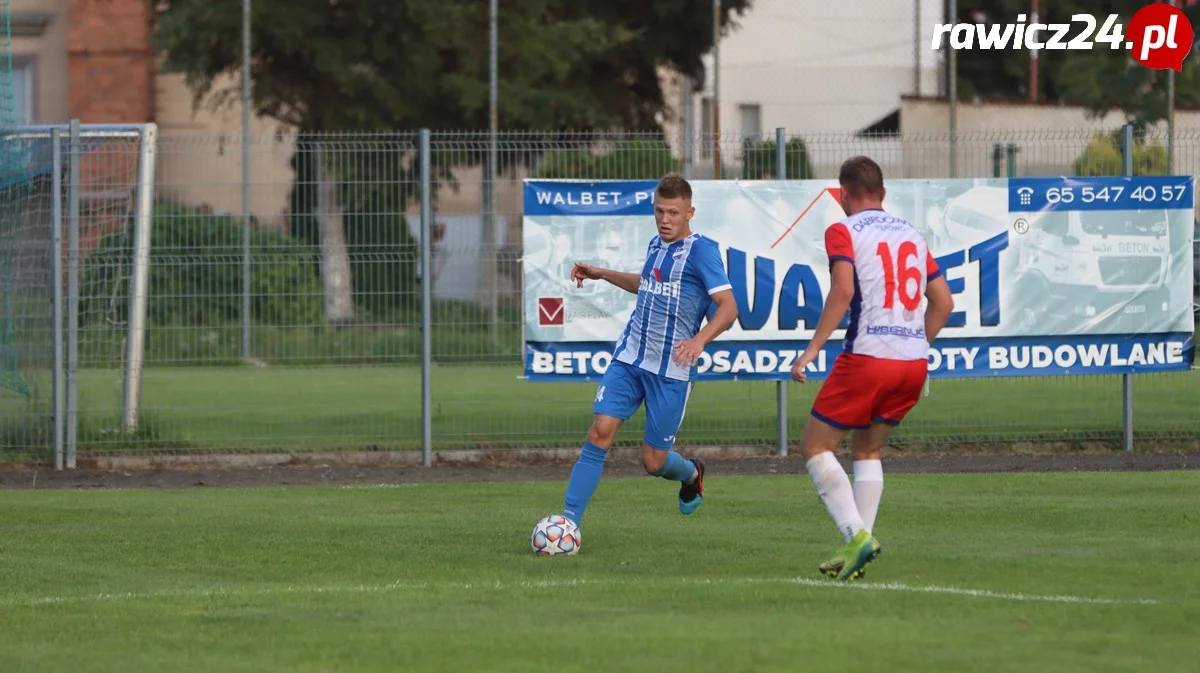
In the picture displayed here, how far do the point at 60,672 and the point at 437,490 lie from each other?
6749mm

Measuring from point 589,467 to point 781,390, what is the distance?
588cm

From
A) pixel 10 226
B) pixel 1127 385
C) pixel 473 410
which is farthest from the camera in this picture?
pixel 473 410

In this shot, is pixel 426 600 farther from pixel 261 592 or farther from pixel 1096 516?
pixel 1096 516

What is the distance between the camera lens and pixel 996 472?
544 inches

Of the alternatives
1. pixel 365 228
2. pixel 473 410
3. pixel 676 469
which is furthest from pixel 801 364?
pixel 473 410

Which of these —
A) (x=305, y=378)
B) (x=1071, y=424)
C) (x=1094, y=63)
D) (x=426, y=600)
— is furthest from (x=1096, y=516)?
(x=1094, y=63)

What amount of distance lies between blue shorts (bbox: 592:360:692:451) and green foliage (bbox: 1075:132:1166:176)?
7.35 meters

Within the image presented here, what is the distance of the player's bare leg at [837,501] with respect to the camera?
790 centimetres

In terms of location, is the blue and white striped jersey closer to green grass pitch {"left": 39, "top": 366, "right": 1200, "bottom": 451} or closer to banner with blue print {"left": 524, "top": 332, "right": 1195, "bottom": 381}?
banner with blue print {"left": 524, "top": 332, "right": 1195, "bottom": 381}

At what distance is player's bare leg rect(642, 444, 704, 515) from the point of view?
9.74m

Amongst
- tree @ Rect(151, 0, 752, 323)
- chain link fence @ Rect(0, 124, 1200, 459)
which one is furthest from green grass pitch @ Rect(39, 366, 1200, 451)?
tree @ Rect(151, 0, 752, 323)

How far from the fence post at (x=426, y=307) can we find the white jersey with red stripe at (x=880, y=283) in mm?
6967

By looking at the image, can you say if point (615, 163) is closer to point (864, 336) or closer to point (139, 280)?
point (139, 280)

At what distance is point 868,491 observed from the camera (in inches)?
326
